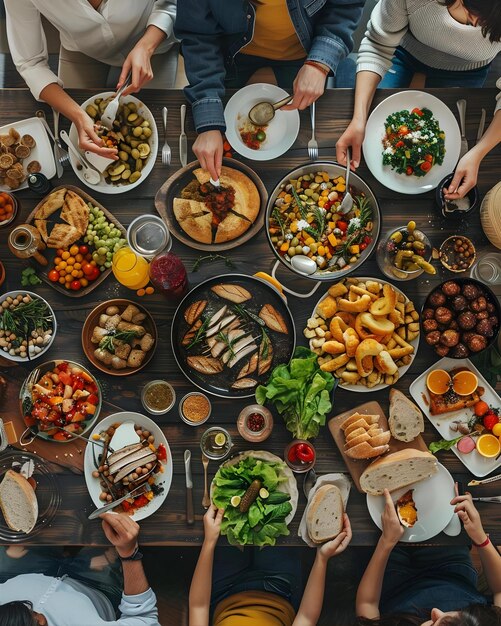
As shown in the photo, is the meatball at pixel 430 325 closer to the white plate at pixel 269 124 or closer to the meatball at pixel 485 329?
the meatball at pixel 485 329

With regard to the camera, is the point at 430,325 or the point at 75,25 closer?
the point at 430,325

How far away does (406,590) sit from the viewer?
90.0 inches

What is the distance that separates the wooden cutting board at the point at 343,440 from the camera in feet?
6.72

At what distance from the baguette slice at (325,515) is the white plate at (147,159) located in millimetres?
1414

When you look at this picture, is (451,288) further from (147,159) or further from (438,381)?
(147,159)

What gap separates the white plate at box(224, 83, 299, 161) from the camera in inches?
84.9

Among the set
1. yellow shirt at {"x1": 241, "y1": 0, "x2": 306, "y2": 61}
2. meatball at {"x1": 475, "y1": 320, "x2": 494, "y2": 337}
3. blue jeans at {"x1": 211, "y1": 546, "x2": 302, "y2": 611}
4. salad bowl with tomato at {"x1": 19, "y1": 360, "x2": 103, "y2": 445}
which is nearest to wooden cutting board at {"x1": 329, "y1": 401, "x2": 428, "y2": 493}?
meatball at {"x1": 475, "y1": 320, "x2": 494, "y2": 337}

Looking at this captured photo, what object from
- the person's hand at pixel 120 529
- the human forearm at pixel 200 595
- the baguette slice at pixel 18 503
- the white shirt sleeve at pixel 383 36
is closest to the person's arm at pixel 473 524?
the human forearm at pixel 200 595

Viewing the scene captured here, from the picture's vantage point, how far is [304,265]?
81.0 inches

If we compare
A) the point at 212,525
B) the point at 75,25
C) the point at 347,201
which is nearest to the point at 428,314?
the point at 347,201

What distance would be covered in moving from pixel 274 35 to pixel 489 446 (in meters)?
1.93

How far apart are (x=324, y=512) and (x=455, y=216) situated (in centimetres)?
125

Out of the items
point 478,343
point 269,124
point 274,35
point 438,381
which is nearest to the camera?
point 478,343

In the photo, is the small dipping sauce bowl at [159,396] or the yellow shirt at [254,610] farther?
the yellow shirt at [254,610]
